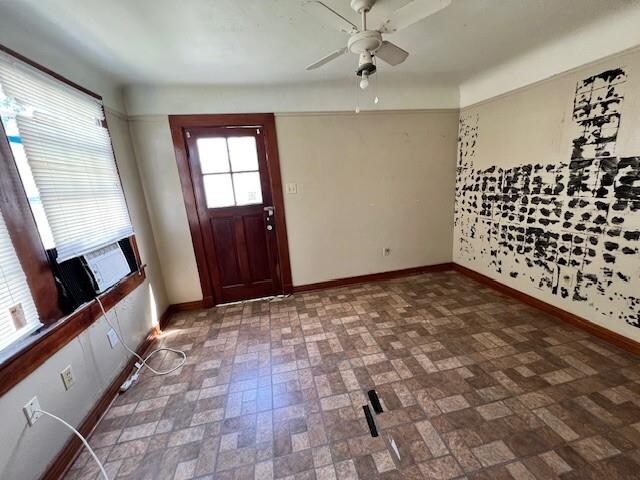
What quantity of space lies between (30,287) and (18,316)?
15 cm

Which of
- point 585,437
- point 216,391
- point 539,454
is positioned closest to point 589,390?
point 585,437

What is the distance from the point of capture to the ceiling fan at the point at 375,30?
112cm

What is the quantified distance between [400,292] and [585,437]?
181 cm

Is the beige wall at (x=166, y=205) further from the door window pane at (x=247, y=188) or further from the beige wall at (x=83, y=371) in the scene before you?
the door window pane at (x=247, y=188)

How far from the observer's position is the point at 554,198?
2250mm

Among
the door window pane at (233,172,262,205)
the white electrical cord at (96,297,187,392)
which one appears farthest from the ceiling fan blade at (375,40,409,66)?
the white electrical cord at (96,297,187,392)

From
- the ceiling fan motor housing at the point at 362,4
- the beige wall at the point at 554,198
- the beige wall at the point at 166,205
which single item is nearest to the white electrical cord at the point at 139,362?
the beige wall at the point at 166,205

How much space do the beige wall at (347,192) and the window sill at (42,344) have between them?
1.11 meters

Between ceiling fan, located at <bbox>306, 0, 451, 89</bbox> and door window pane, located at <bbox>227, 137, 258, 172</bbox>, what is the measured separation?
1486 mm

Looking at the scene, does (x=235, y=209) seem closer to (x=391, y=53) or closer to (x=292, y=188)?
(x=292, y=188)

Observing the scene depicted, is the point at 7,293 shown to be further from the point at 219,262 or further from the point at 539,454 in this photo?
the point at 539,454

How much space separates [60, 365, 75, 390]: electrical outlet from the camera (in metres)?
1.41

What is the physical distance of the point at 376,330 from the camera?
2312 millimetres

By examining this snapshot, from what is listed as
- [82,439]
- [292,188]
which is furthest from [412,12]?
[82,439]
